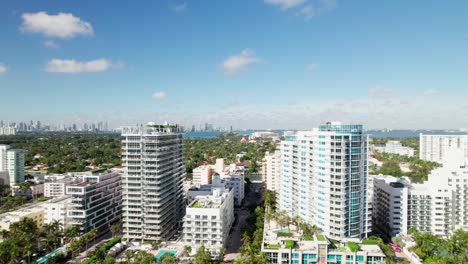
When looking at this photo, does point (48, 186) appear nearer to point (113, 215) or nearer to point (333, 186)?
point (113, 215)

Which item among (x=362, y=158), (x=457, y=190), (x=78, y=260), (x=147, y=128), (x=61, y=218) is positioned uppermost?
(x=147, y=128)

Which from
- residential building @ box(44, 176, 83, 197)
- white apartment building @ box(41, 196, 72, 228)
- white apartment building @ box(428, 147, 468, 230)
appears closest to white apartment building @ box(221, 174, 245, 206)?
white apartment building @ box(41, 196, 72, 228)

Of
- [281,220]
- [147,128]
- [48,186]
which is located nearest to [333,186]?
[281,220]

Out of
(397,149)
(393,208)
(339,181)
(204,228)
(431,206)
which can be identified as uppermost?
(339,181)

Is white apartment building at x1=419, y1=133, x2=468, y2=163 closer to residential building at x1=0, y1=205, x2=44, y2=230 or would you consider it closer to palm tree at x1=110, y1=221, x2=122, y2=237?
palm tree at x1=110, y1=221, x2=122, y2=237

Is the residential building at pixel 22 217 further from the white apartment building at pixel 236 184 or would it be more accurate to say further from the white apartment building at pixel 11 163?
the white apartment building at pixel 11 163

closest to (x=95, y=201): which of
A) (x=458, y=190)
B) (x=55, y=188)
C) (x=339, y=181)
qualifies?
(x=55, y=188)

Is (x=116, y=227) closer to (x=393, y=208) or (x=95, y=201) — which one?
(x=95, y=201)
